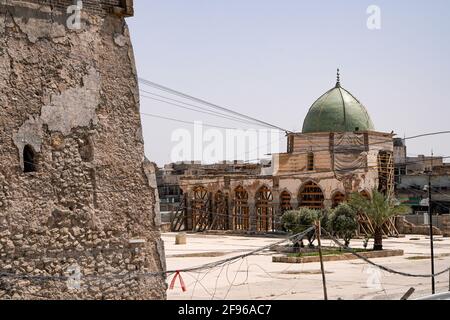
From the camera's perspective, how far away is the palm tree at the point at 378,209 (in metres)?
30.8

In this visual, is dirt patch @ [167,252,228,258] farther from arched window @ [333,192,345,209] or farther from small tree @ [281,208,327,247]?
arched window @ [333,192,345,209]

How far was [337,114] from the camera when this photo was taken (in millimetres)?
46031

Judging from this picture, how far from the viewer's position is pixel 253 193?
45969 mm

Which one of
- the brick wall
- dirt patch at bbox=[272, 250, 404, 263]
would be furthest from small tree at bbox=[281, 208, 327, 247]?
the brick wall

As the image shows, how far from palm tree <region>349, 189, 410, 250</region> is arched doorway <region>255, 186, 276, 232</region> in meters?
13.9

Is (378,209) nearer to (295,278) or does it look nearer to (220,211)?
(295,278)

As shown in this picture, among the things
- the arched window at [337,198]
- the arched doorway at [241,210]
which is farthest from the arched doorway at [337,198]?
the arched doorway at [241,210]

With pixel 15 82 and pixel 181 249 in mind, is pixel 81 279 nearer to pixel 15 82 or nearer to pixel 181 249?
pixel 15 82

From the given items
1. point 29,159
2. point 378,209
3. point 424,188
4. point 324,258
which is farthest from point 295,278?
point 424,188

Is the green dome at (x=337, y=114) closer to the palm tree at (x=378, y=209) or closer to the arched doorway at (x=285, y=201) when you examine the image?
the arched doorway at (x=285, y=201)

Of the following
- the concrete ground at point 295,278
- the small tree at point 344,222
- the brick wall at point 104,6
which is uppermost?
the brick wall at point 104,6

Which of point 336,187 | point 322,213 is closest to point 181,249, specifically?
point 322,213

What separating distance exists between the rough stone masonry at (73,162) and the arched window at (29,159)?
0.01m

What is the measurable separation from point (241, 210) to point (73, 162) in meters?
38.8
